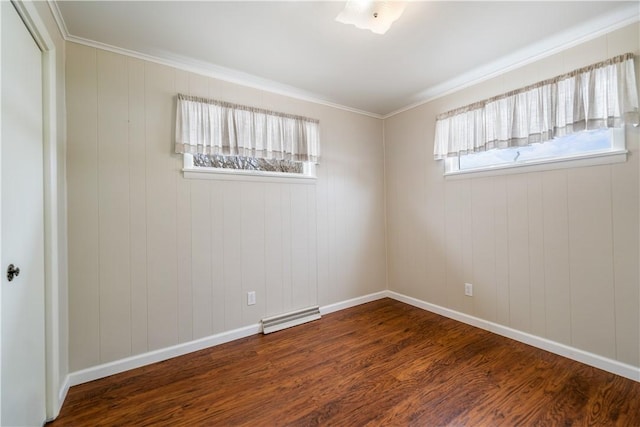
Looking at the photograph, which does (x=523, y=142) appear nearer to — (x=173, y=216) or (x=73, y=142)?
(x=173, y=216)

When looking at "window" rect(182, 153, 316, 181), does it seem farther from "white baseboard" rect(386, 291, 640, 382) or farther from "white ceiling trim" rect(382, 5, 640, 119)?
"white baseboard" rect(386, 291, 640, 382)

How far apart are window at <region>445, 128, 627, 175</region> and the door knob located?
11.1 feet

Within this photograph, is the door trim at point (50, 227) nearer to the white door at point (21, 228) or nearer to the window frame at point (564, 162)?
the white door at point (21, 228)

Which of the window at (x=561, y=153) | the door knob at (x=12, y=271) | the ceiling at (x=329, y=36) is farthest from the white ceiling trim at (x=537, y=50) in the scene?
the door knob at (x=12, y=271)

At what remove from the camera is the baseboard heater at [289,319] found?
8.95 feet

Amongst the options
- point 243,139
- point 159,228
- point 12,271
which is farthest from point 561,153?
point 12,271

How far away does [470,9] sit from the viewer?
179 centimetres

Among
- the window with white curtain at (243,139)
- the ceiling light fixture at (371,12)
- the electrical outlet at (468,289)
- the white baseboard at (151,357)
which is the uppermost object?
the ceiling light fixture at (371,12)

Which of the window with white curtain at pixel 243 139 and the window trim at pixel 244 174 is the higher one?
the window with white curtain at pixel 243 139

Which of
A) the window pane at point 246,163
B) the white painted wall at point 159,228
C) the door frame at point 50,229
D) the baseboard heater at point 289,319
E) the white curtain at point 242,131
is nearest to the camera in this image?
Answer: the door frame at point 50,229

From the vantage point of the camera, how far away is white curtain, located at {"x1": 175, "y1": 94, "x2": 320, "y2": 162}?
234 cm

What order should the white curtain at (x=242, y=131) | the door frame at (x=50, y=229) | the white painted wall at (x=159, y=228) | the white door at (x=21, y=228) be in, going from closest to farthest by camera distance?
1. the white door at (x=21, y=228)
2. the door frame at (x=50, y=229)
3. the white painted wall at (x=159, y=228)
4. the white curtain at (x=242, y=131)

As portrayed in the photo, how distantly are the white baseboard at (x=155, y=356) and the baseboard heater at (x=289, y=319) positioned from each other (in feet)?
0.31

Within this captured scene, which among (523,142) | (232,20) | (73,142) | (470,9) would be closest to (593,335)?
(523,142)
